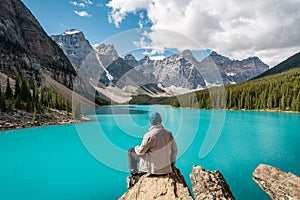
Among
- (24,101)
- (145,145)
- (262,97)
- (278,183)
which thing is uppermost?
(262,97)

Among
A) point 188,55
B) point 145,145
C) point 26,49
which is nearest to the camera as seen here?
point 145,145

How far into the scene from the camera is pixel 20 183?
8.77 meters

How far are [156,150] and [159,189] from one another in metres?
0.84

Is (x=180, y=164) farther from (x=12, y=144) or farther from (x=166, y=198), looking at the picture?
(x=12, y=144)

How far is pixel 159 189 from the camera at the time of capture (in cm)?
441

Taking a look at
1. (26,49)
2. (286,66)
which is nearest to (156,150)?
(26,49)

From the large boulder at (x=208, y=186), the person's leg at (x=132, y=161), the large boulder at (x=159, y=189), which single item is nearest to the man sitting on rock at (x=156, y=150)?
the large boulder at (x=159, y=189)

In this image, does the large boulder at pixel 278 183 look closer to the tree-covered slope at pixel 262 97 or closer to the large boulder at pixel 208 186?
the large boulder at pixel 208 186

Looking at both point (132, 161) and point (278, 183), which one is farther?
point (278, 183)

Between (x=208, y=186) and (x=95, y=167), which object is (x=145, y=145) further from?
(x=95, y=167)

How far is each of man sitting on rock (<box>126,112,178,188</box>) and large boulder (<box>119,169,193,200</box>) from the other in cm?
16

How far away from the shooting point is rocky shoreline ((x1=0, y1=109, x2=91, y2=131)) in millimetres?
27531

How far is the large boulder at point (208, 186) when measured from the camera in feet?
14.7

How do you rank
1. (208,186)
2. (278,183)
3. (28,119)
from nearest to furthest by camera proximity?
(208,186), (278,183), (28,119)
